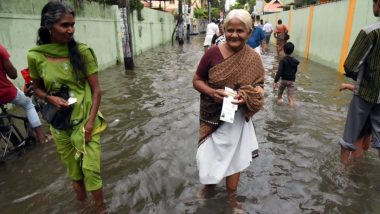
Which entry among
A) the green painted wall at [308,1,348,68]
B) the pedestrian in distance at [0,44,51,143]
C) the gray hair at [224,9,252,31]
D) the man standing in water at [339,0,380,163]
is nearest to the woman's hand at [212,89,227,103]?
the gray hair at [224,9,252,31]

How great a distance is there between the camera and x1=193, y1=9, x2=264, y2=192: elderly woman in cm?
296

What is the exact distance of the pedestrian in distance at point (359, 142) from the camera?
3.86 m

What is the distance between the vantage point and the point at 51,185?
404 cm

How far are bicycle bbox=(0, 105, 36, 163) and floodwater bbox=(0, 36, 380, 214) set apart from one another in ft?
0.50

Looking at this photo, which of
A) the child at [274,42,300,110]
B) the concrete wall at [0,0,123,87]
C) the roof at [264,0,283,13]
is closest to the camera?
the child at [274,42,300,110]

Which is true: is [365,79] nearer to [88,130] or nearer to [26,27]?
[88,130]

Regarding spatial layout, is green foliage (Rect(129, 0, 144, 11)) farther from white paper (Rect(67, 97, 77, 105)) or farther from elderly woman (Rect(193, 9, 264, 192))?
white paper (Rect(67, 97, 77, 105))

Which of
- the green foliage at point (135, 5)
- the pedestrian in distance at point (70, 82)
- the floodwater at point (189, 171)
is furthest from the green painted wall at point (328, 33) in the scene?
the pedestrian in distance at point (70, 82)

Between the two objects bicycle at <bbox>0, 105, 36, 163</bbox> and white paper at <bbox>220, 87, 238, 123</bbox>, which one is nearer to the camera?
white paper at <bbox>220, 87, 238, 123</bbox>

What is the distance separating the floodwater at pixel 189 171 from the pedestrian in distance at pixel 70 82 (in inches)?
32.3

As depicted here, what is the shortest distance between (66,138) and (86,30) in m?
8.98

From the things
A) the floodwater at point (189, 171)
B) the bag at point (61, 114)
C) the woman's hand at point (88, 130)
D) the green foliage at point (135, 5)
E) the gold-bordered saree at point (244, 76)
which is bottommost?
the floodwater at point (189, 171)

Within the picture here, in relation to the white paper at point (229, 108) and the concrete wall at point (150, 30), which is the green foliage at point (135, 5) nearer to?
the concrete wall at point (150, 30)

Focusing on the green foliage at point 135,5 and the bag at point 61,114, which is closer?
the bag at point 61,114
